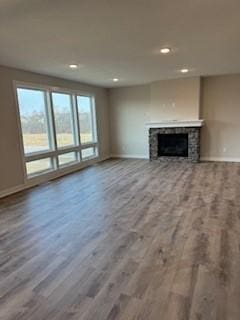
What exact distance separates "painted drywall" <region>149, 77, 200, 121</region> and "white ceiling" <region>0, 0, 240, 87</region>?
6.66ft

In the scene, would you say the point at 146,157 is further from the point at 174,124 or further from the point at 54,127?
the point at 54,127

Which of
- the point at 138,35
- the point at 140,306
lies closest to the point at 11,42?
the point at 138,35

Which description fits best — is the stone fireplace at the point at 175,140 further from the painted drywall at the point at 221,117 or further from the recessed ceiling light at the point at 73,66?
the recessed ceiling light at the point at 73,66

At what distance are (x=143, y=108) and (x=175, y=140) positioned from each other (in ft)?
5.19

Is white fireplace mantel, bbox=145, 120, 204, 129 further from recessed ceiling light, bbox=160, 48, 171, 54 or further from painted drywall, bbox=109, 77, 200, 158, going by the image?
recessed ceiling light, bbox=160, 48, 171, 54

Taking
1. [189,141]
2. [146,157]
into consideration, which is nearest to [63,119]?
[146,157]

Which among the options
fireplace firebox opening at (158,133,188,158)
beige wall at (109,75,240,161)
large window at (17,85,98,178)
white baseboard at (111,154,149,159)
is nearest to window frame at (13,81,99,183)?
large window at (17,85,98,178)

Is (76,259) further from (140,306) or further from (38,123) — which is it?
(38,123)

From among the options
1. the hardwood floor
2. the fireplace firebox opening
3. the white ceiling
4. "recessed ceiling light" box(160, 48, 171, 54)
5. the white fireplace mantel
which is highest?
the white ceiling

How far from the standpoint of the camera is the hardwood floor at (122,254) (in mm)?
1898

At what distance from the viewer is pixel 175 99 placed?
25.0 feet

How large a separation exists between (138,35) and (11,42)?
1.76 metres

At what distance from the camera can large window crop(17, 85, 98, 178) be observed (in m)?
5.65

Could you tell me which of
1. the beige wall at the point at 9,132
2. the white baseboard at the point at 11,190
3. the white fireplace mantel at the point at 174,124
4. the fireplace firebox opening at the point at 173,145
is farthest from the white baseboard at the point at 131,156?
the white baseboard at the point at 11,190
